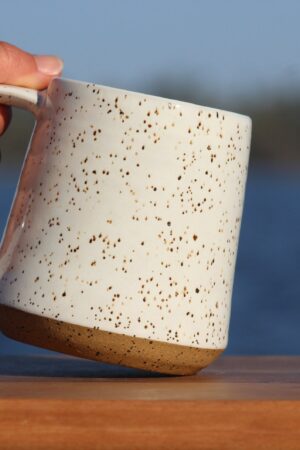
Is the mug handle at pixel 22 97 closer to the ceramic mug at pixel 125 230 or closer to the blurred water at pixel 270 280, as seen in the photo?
the ceramic mug at pixel 125 230

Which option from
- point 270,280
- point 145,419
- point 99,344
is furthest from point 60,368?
point 270,280

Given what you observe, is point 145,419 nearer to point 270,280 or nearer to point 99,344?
point 99,344

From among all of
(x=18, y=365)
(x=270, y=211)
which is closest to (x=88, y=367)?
(x=18, y=365)

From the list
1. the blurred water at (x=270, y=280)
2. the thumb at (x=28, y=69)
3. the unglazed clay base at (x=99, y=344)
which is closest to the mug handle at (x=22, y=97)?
the thumb at (x=28, y=69)

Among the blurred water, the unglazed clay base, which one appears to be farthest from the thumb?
the blurred water

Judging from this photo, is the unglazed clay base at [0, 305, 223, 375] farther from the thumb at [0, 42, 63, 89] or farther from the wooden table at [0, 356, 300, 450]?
the thumb at [0, 42, 63, 89]
